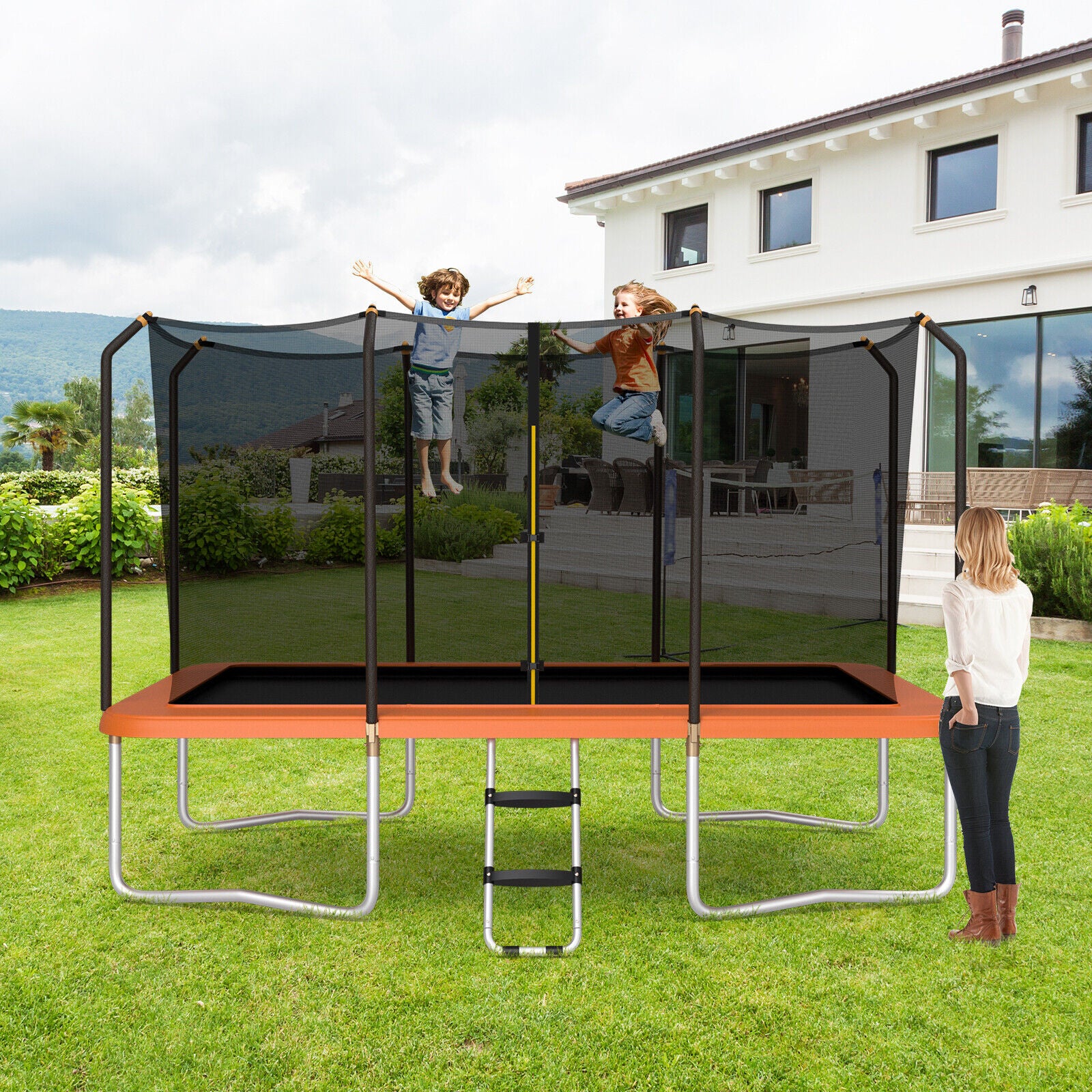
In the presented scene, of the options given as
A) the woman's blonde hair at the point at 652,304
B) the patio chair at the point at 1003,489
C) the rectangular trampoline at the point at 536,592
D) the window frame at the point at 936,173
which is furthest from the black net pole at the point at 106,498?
the window frame at the point at 936,173

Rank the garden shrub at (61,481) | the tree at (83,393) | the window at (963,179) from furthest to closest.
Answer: the tree at (83,393), the garden shrub at (61,481), the window at (963,179)

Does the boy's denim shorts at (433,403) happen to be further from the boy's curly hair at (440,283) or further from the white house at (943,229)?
the white house at (943,229)

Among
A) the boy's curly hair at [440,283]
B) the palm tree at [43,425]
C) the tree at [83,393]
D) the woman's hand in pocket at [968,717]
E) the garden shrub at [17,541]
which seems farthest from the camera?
the tree at [83,393]

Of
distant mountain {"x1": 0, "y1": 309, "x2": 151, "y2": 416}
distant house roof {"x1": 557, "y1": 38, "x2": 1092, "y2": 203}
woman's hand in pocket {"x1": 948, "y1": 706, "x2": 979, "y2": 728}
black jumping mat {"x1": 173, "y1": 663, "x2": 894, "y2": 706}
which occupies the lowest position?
black jumping mat {"x1": 173, "y1": 663, "x2": 894, "y2": 706}

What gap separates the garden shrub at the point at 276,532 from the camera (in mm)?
3312

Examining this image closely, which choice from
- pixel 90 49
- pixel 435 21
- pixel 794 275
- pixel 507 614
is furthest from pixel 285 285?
pixel 507 614

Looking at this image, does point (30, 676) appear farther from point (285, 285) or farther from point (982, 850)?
point (285, 285)

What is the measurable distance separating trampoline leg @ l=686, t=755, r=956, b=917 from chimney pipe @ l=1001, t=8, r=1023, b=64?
14.5m

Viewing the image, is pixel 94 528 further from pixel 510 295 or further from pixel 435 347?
pixel 435 347

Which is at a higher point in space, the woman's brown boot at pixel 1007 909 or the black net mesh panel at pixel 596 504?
the black net mesh panel at pixel 596 504

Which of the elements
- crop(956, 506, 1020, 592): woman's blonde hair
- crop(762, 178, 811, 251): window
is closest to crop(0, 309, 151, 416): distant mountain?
crop(762, 178, 811, 251): window

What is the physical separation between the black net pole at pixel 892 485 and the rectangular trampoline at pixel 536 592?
1cm

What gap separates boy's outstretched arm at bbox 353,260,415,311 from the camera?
3.76 meters

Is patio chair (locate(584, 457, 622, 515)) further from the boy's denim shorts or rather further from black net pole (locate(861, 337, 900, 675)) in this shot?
black net pole (locate(861, 337, 900, 675))
